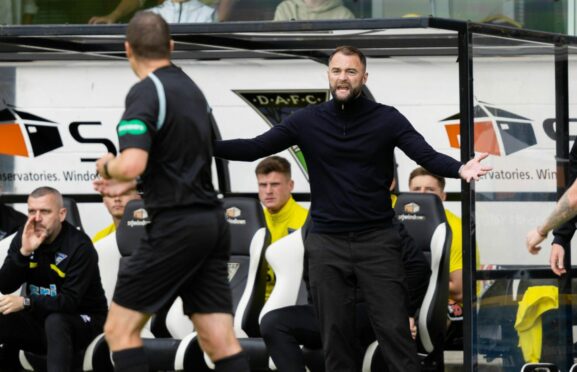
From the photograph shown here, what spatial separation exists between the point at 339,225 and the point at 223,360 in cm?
152

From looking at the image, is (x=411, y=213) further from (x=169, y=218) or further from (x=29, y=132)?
(x=29, y=132)

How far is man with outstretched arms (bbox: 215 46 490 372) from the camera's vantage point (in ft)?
24.7

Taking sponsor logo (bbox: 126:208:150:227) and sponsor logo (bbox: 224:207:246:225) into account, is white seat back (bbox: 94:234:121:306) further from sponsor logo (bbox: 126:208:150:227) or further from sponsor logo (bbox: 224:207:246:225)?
sponsor logo (bbox: 224:207:246:225)

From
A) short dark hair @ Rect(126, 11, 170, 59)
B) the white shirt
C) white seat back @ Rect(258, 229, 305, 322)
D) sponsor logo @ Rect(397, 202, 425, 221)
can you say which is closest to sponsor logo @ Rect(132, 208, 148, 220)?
white seat back @ Rect(258, 229, 305, 322)

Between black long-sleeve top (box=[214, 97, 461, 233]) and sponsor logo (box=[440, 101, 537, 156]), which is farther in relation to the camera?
sponsor logo (box=[440, 101, 537, 156])

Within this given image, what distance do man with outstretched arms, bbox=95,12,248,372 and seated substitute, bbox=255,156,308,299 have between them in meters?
3.16

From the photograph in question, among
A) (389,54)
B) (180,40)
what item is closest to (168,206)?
(180,40)

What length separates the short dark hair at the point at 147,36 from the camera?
6.16m

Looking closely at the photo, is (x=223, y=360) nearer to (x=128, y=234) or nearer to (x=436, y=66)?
(x=128, y=234)

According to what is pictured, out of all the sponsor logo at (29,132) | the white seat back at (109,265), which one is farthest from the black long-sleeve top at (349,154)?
the sponsor logo at (29,132)

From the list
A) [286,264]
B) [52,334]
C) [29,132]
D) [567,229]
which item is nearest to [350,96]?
[567,229]

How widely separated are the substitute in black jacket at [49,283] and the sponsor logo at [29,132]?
1.76 metres

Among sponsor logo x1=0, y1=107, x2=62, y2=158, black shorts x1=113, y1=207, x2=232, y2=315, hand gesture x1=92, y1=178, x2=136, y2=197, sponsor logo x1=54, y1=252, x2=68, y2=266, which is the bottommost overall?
sponsor logo x1=54, y1=252, x2=68, y2=266

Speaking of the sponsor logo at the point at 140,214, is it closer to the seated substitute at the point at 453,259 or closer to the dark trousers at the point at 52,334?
the dark trousers at the point at 52,334
